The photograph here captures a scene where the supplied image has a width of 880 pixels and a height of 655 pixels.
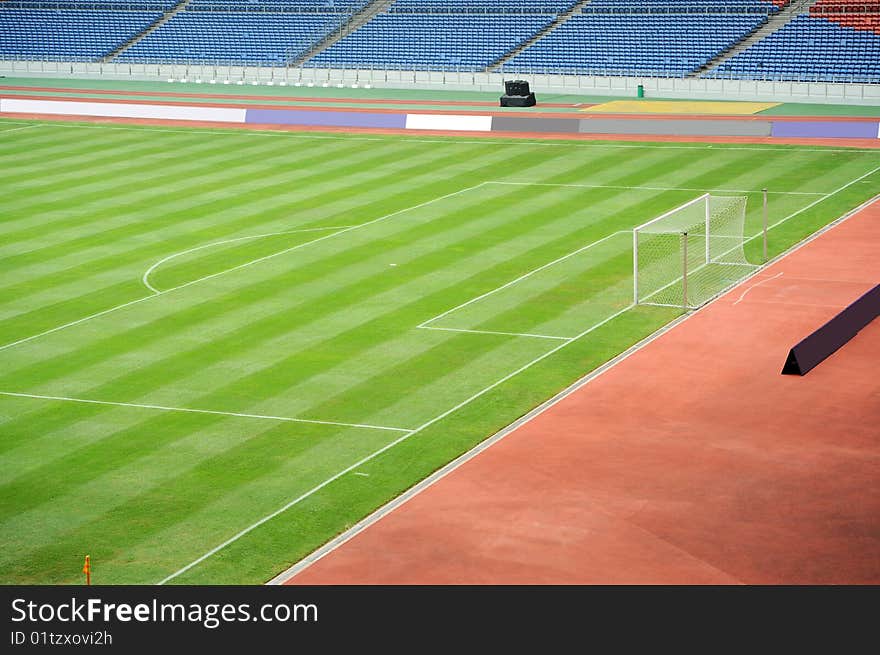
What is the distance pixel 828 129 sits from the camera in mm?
45469

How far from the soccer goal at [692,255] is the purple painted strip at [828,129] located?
1424 cm

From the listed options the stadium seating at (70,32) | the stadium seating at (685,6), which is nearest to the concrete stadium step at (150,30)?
the stadium seating at (70,32)

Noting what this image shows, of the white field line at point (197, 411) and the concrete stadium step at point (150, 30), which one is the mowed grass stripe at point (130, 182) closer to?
the white field line at point (197, 411)

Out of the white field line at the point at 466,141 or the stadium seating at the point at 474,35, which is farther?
the stadium seating at the point at 474,35

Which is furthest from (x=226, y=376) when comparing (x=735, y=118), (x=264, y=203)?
(x=735, y=118)

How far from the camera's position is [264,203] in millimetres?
37031

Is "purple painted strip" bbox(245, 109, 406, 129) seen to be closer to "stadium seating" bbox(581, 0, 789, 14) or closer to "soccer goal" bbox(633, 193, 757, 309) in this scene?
"stadium seating" bbox(581, 0, 789, 14)

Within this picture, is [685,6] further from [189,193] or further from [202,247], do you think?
[202,247]

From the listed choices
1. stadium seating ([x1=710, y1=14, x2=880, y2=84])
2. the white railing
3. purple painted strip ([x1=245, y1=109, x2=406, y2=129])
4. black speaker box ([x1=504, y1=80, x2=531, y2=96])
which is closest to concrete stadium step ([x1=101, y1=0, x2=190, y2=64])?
the white railing

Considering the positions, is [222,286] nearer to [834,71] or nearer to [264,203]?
[264,203]

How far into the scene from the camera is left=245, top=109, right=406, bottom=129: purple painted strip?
169 ft

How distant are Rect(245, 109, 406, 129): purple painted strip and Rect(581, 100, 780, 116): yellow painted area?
27.0ft

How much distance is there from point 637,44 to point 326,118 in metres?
17.9

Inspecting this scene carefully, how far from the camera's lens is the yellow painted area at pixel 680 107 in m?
53.0
